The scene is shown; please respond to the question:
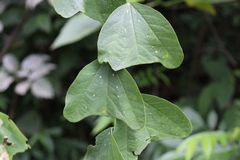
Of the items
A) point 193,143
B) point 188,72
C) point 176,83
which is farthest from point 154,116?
point 176,83

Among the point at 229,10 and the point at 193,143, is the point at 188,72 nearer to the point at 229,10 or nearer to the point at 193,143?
the point at 229,10

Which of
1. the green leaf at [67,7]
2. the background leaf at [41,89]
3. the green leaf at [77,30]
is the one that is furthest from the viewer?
the background leaf at [41,89]

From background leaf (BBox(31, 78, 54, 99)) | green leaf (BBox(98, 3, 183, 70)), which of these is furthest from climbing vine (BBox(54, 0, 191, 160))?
background leaf (BBox(31, 78, 54, 99))

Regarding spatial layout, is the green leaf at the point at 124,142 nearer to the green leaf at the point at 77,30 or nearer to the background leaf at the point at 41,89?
the green leaf at the point at 77,30

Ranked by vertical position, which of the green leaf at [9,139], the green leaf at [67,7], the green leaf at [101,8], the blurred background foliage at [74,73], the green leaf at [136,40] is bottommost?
the blurred background foliage at [74,73]

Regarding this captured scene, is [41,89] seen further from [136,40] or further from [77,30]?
[136,40]

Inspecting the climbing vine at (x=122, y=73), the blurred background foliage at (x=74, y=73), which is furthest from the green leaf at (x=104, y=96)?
the blurred background foliage at (x=74, y=73)
